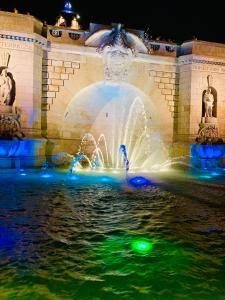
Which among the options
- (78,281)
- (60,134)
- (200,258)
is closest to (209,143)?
(60,134)

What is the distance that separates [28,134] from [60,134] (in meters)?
1.72

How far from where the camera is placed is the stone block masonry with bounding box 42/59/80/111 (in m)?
13.1

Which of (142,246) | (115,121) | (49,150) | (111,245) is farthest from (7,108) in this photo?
(142,246)

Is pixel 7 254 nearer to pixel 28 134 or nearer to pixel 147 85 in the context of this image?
pixel 28 134

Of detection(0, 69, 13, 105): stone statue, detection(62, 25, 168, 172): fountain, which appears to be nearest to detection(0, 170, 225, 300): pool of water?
detection(0, 69, 13, 105): stone statue

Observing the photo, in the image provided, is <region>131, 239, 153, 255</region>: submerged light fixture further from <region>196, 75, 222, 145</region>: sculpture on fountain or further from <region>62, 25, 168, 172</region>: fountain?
<region>196, 75, 222, 145</region>: sculpture on fountain

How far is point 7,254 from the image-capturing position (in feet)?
11.4

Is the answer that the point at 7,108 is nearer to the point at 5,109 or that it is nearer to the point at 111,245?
the point at 5,109

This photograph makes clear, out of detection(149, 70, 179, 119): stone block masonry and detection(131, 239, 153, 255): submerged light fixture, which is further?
detection(149, 70, 179, 119): stone block masonry

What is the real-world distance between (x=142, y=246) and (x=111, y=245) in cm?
37

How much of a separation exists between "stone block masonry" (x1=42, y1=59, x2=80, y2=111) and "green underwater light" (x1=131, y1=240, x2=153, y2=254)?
33.0 feet

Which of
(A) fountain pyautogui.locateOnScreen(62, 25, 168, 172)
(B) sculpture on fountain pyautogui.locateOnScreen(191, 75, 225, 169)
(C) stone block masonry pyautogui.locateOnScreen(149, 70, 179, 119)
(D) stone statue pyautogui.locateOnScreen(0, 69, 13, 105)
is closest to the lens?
(D) stone statue pyautogui.locateOnScreen(0, 69, 13, 105)

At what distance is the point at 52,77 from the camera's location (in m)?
13.2

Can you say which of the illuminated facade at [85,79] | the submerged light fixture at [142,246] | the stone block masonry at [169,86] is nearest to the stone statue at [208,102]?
the illuminated facade at [85,79]
